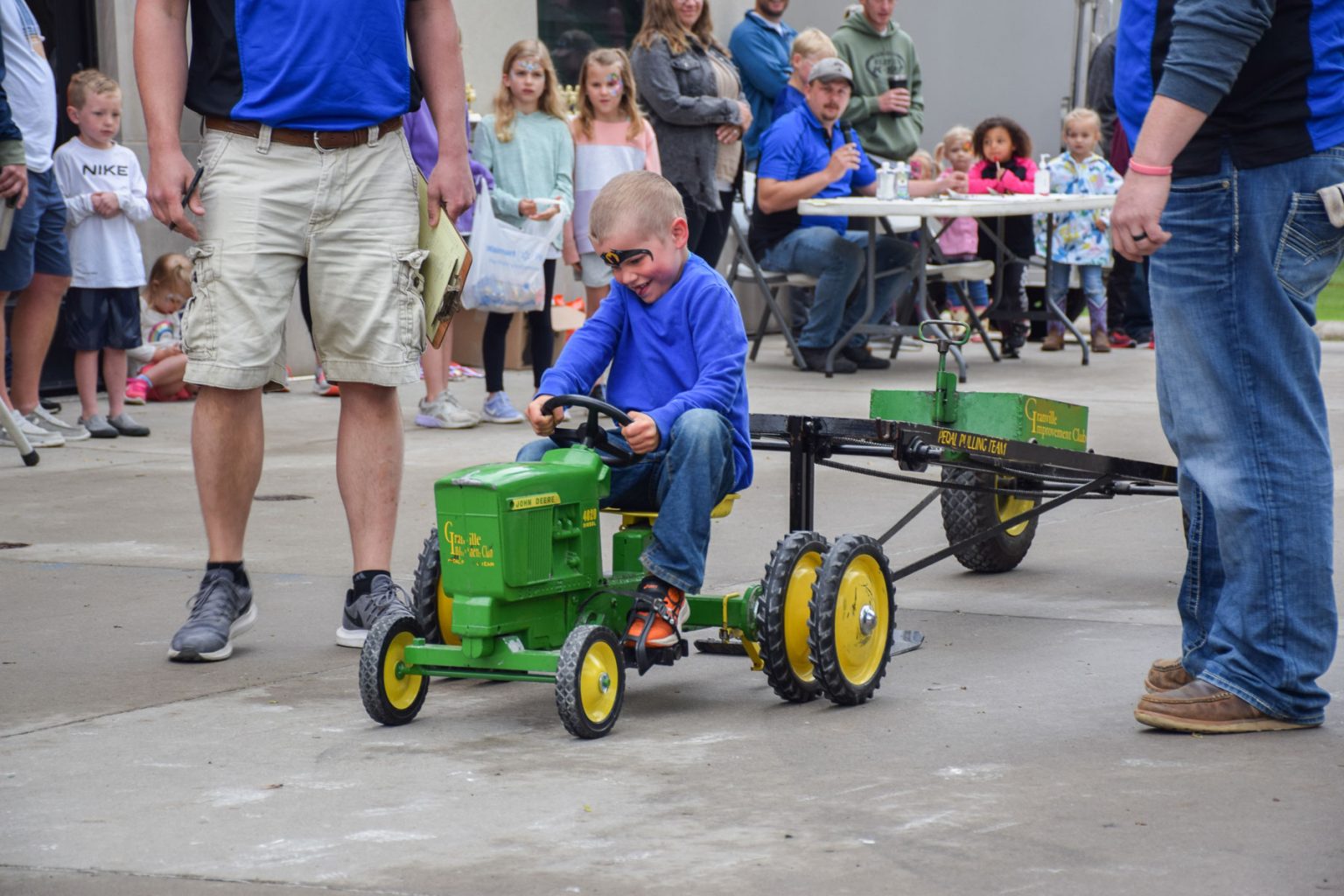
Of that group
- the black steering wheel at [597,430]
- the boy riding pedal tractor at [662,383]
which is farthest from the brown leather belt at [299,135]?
the black steering wheel at [597,430]

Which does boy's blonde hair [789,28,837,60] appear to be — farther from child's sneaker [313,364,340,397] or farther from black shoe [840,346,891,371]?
child's sneaker [313,364,340,397]

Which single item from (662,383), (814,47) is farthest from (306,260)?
(814,47)

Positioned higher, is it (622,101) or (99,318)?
(622,101)

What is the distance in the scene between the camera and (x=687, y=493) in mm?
4047

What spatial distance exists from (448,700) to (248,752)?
0.61 m

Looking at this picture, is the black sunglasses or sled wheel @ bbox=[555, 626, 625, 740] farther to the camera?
the black sunglasses

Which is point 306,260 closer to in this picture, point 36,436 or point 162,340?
point 36,436

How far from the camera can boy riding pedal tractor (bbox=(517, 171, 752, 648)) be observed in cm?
405

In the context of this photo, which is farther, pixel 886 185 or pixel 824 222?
pixel 824 222

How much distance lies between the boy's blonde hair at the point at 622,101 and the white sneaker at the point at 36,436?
3425 mm

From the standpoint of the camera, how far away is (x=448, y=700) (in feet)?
13.7

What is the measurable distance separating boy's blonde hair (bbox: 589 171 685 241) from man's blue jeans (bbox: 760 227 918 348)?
7.21 metres

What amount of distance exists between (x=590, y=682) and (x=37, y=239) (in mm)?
5441

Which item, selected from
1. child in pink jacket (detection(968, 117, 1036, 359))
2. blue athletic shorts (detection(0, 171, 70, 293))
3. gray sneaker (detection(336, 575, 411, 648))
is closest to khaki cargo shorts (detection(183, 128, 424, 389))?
gray sneaker (detection(336, 575, 411, 648))
